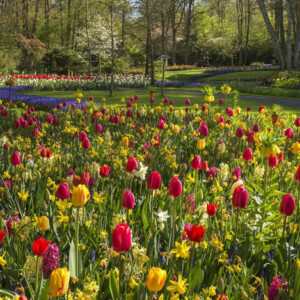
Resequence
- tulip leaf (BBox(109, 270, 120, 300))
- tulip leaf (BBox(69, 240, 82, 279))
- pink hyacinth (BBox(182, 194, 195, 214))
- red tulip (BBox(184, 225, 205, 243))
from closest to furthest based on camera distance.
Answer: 1. red tulip (BBox(184, 225, 205, 243))
2. tulip leaf (BBox(109, 270, 120, 300))
3. tulip leaf (BBox(69, 240, 82, 279))
4. pink hyacinth (BBox(182, 194, 195, 214))

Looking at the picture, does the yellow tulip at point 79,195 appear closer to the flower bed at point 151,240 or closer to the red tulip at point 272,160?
the flower bed at point 151,240

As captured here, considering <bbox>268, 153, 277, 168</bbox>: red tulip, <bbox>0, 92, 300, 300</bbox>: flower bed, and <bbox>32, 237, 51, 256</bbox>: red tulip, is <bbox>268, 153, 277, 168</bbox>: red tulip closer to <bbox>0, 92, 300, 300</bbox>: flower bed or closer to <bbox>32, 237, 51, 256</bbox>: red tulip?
<bbox>0, 92, 300, 300</bbox>: flower bed

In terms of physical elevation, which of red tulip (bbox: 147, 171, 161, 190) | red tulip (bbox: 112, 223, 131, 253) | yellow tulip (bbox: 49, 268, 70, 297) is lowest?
yellow tulip (bbox: 49, 268, 70, 297)

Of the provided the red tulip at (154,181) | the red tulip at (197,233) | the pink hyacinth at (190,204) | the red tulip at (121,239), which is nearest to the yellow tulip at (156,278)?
the red tulip at (121,239)

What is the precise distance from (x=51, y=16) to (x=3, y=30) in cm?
1299

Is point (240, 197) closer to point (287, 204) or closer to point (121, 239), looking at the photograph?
point (287, 204)

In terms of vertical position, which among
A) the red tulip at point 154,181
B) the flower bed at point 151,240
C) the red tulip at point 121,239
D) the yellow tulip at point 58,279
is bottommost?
the flower bed at point 151,240

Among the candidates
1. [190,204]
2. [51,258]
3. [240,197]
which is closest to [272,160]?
[190,204]

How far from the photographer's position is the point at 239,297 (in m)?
1.67

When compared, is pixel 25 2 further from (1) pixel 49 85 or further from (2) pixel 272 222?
(2) pixel 272 222

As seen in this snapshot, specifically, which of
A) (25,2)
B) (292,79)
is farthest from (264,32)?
(292,79)

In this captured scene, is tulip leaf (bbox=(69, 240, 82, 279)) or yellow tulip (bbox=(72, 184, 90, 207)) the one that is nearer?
yellow tulip (bbox=(72, 184, 90, 207))

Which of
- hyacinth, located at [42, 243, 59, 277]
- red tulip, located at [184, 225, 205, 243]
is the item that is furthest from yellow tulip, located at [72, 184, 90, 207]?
red tulip, located at [184, 225, 205, 243]

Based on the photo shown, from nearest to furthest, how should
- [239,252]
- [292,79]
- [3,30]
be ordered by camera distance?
[239,252] < [292,79] < [3,30]
